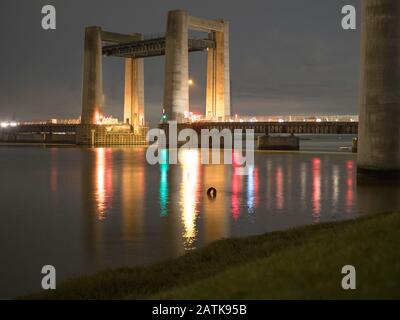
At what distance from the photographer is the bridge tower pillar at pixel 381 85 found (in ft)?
144

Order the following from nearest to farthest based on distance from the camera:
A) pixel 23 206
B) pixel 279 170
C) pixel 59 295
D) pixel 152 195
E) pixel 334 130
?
pixel 59 295 → pixel 23 206 → pixel 152 195 → pixel 279 170 → pixel 334 130

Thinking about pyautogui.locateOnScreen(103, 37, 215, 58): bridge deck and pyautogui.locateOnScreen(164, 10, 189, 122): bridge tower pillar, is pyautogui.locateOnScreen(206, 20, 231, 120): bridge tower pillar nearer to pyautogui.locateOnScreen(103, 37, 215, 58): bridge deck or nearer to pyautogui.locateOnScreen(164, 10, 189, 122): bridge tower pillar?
pyautogui.locateOnScreen(103, 37, 215, 58): bridge deck

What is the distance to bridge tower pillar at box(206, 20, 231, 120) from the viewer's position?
417ft

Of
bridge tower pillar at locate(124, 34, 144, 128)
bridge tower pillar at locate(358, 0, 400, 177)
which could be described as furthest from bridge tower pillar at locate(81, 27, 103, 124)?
bridge tower pillar at locate(358, 0, 400, 177)

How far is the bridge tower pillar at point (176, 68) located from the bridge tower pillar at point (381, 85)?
229 feet

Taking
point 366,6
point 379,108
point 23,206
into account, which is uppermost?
point 366,6

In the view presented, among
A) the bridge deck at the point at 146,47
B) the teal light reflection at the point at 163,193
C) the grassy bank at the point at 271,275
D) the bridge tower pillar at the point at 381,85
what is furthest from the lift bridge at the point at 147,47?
the grassy bank at the point at 271,275

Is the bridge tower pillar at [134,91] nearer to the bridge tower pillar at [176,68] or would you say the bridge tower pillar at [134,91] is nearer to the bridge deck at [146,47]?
the bridge deck at [146,47]

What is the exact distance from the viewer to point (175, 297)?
10445 millimetres

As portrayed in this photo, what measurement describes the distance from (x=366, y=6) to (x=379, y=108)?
7.77 meters

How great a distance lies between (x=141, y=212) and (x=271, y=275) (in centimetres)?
2143

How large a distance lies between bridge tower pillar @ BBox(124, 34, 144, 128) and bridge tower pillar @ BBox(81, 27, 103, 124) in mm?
11099
